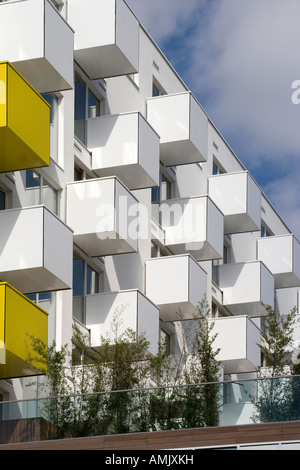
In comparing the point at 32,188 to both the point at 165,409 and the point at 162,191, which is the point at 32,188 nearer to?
the point at 165,409

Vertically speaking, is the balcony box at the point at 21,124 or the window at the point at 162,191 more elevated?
the window at the point at 162,191

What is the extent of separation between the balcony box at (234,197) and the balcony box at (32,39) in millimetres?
13520

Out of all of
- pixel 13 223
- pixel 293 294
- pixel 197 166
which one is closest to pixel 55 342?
pixel 13 223

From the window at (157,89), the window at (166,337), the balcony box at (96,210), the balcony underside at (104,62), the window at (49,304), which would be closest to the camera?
the window at (49,304)

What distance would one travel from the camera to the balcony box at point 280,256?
48.8 metres

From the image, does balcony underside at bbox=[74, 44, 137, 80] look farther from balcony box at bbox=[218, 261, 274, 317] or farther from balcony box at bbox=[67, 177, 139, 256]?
balcony box at bbox=[218, 261, 274, 317]

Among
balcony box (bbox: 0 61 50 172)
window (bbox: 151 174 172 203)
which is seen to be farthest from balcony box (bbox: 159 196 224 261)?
balcony box (bbox: 0 61 50 172)

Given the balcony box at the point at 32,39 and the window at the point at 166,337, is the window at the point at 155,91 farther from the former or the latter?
the balcony box at the point at 32,39

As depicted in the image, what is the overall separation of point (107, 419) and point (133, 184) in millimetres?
8465

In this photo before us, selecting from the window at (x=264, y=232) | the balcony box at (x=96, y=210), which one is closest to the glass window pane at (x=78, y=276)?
the balcony box at (x=96, y=210)

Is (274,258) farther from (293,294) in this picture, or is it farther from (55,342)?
(55,342)

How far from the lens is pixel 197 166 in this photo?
143 ft

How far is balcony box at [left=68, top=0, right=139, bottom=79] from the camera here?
111ft

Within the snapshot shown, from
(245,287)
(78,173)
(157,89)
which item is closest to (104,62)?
(78,173)
